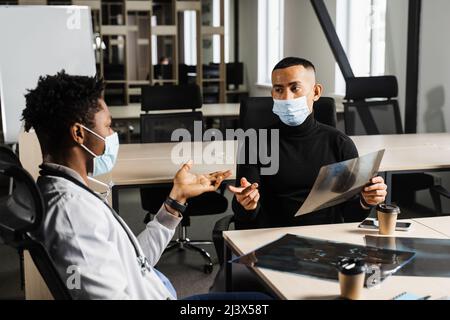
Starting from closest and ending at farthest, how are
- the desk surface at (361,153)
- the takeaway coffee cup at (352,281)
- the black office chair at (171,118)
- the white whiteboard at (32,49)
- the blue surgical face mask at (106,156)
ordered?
the takeaway coffee cup at (352,281) → the blue surgical face mask at (106,156) → the desk surface at (361,153) → the black office chair at (171,118) → the white whiteboard at (32,49)

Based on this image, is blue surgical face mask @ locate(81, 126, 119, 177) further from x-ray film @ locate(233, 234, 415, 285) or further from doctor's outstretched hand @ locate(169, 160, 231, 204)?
x-ray film @ locate(233, 234, 415, 285)

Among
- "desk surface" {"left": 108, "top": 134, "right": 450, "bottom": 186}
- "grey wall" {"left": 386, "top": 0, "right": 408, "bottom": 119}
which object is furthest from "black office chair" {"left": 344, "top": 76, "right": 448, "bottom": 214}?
"grey wall" {"left": 386, "top": 0, "right": 408, "bottom": 119}

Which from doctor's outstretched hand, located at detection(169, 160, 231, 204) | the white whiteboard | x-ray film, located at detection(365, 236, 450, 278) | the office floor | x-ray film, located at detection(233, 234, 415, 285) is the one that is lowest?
the office floor

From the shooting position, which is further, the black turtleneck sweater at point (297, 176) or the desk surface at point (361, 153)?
the desk surface at point (361, 153)

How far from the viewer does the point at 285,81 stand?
2.27 meters

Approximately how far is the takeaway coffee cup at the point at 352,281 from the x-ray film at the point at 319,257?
0.40ft

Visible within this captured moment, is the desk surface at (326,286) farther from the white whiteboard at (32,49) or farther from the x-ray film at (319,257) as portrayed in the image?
the white whiteboard at (32,49)

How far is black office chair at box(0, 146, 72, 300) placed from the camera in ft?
3.58

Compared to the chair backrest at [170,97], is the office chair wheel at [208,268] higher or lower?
lower

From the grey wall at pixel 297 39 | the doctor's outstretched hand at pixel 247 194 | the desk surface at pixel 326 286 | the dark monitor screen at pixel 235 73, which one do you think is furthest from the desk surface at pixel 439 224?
the dark monitor screen at pixel 235 73

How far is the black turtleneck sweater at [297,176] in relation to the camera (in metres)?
2.22

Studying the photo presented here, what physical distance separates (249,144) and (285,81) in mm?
294

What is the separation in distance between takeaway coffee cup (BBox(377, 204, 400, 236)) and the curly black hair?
0.95 meters
